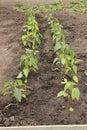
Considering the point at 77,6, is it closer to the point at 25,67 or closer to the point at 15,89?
the point at 25,67

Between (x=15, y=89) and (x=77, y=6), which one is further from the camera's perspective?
(x=77, y=6)

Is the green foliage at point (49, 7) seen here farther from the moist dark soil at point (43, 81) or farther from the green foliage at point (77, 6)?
the moist dark soil at point (43, 81)

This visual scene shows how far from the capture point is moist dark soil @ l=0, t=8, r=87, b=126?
3.49 meters

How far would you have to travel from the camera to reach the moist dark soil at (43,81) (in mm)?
3492

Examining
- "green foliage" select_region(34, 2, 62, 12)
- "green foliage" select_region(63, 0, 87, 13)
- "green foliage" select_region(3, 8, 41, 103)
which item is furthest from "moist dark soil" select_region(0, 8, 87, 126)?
"green foliage" select_region(34, 2, 62, 12)

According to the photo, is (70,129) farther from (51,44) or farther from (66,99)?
(51,44)

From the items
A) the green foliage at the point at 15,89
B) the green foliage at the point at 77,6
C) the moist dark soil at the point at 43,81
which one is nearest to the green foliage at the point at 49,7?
the green foliage at the point at 77,6

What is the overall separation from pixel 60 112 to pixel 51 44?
2166 mm

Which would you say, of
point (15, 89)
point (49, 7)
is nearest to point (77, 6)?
point (49, 7)

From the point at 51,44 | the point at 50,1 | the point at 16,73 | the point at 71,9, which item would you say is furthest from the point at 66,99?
the point at 50,1

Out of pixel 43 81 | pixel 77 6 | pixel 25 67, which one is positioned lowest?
pixel 77 6

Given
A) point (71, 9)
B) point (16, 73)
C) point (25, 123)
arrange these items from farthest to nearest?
1. point (71, 9)
2. point (16, 73)
3. point (25, 123)

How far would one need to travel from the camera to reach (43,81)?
4234mm

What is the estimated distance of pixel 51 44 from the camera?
18.3ft
